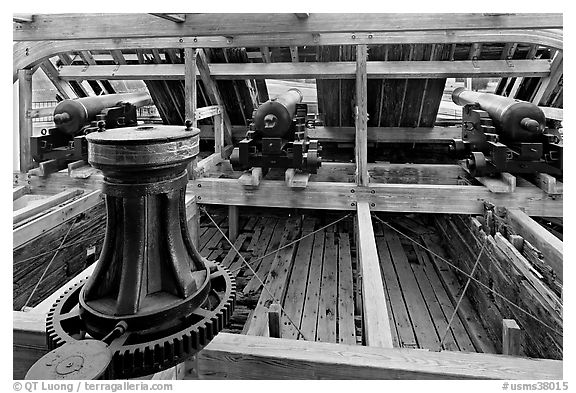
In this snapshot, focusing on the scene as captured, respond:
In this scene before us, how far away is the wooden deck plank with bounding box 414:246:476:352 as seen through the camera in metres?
2.80

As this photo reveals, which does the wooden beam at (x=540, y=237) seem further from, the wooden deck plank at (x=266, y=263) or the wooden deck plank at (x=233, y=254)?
the wooden deck plank at (x=233, y=254)

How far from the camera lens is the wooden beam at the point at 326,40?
145 inches

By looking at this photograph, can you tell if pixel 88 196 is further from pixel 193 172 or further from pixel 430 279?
pixel 430 279

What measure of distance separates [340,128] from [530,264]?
3.23 metres

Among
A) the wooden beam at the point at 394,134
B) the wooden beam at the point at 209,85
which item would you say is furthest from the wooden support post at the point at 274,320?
the wooden beam at the point at 394,134

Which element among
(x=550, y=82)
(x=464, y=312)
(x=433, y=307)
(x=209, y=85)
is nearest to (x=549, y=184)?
(x=464, y=312)

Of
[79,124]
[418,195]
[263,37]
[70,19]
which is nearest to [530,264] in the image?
[418,195]

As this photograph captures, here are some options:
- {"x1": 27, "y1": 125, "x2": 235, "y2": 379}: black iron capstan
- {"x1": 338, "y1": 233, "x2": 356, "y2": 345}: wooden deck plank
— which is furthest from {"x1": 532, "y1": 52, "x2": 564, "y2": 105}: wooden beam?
{"x1": 27, "y1": 125, "x2": 235, "y2": 379}: black iron capstan

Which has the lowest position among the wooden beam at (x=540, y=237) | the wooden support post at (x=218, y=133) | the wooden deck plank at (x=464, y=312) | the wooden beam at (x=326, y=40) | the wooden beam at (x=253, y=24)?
the wooden deck plank at (x=464, y=312)

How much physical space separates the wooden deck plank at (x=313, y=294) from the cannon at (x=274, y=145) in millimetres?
892

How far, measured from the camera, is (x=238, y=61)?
15.6ft

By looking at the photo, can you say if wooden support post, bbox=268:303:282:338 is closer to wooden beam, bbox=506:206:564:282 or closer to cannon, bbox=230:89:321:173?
wooden beam, bbox=506:206:564:282

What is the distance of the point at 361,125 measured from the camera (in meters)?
3.55

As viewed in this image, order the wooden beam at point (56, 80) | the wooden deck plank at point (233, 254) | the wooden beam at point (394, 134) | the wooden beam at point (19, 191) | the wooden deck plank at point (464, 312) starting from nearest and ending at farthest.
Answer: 1. the wooden deck plank at point (464, 312)
2. the wooden beam at point (19, 191)
3. the wooden deck plank at point (233, 254)
4. the wooden beam at point (56, 80)
5. the wooden beam at point (394, 134)
